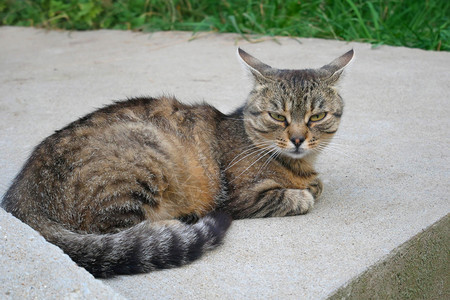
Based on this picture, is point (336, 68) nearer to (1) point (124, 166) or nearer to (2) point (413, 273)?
(2) point (413, 273)

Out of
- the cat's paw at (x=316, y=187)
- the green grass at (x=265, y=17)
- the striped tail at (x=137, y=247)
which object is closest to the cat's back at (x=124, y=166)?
the striped tail at (x=137, y=247)

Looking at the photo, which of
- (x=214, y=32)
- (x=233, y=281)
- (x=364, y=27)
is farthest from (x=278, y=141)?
(x=214, y=32)

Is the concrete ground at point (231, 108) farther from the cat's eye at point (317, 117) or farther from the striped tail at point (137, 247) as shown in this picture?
the cat's eye at point (317, 117)

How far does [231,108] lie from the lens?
5.11 metres

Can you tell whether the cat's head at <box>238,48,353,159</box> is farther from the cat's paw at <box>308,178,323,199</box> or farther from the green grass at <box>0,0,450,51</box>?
the green grass at <box>0,0,450,51</box>

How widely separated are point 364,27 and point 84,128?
180 inches

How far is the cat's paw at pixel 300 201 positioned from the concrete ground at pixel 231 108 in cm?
6

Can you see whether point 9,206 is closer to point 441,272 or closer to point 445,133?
point 441,272

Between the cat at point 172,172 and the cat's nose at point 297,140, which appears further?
the cat's nose at point 297,140

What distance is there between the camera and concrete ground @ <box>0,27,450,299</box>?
2.50 meters

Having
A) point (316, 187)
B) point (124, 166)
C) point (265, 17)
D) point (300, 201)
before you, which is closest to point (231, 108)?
point (316, 187)

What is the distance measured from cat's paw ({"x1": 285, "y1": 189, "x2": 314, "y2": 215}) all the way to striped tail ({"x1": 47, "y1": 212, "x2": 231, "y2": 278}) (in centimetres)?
62

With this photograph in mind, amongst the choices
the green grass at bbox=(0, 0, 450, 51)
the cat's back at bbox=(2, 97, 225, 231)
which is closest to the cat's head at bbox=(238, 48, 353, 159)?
the cat's back at bbox=(2, 97, 225, 231)

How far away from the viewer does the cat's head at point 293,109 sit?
11.2 ft
